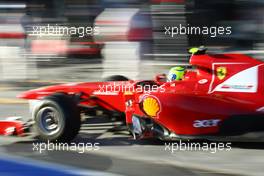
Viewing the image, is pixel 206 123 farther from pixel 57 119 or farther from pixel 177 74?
pixel 57 119

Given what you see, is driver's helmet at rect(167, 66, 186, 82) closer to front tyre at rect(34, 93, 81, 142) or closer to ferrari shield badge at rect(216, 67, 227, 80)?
ferrari shield badge at rect(216, 67, 227, 80)

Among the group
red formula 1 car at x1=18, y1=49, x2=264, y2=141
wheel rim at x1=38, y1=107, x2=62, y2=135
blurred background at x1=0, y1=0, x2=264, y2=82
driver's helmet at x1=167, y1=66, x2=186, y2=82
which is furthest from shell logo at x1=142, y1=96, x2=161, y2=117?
blurred background at x1=0, y1=0, x2=264, y2=82

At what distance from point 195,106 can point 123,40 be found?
4521 millimetres

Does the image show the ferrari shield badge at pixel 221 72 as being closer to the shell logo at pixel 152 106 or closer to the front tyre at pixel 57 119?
the shell logo at pixel 152 106

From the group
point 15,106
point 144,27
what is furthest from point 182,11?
point 15,106

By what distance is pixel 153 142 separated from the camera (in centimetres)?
595

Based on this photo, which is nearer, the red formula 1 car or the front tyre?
the red formula 1 car

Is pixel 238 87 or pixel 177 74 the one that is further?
pixel 177 74

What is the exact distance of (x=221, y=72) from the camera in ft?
19.0

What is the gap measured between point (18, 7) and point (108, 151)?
7283 mm

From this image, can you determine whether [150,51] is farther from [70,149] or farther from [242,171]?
[242,171]

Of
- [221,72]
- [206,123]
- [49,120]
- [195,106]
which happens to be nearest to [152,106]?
[195,106]

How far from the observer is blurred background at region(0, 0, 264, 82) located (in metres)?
9.76

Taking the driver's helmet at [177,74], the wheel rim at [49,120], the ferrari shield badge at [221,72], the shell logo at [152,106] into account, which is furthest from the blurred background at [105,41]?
the ferrari shield badge at [221,72]
